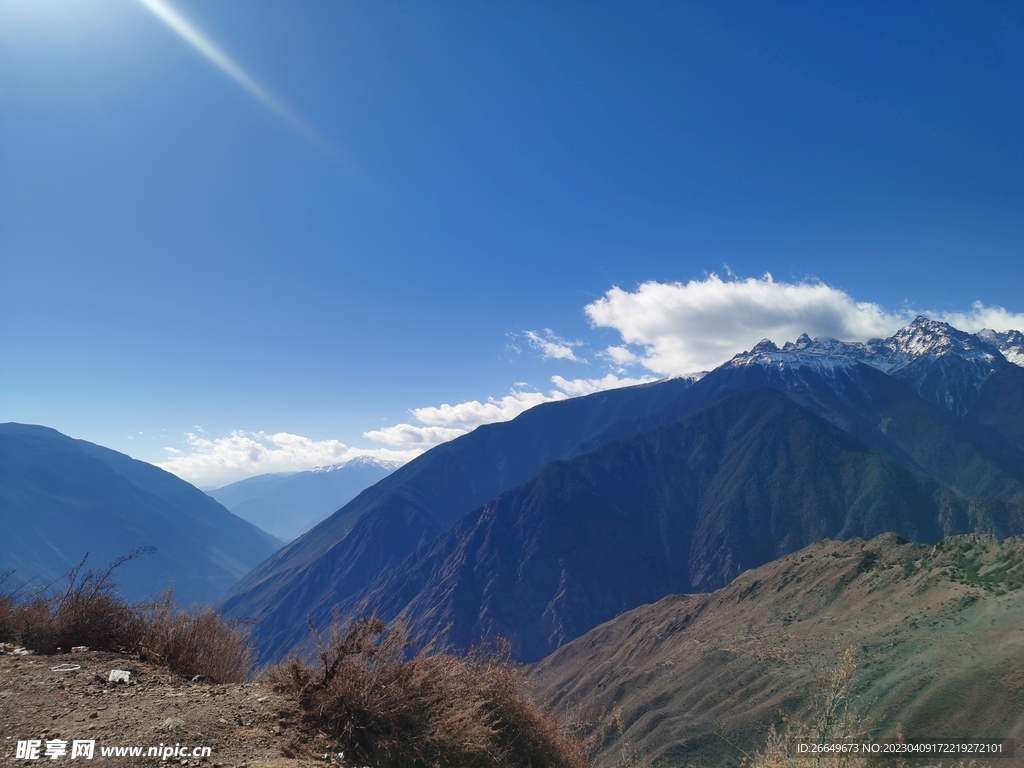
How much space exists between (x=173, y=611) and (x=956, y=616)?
148 ft

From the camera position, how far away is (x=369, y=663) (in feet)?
26.7

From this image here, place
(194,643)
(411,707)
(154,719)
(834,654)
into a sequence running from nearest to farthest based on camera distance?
1. (154,719)
2. (411,707)
3. (194,643)
4. (834,654)

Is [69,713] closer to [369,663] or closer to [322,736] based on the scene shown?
[322,736]

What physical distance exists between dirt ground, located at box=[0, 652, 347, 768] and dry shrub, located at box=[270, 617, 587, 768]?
15.4 inches

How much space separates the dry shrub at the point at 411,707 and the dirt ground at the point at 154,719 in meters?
0.39

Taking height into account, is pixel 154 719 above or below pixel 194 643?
above

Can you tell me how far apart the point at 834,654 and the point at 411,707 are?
3951 cm

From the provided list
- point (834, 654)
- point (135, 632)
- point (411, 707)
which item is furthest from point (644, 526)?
point (411, 707)

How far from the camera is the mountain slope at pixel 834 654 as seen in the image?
28.5 meters

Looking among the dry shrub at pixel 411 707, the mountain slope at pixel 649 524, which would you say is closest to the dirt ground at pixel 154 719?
the dry shrub at pixel 411 707

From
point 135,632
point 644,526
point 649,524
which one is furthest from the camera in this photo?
point 649,524

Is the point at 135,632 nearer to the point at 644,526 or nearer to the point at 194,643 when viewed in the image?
the point at 194,643

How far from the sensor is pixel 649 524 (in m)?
164

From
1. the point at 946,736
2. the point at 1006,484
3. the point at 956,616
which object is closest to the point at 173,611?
the point at 946,736
